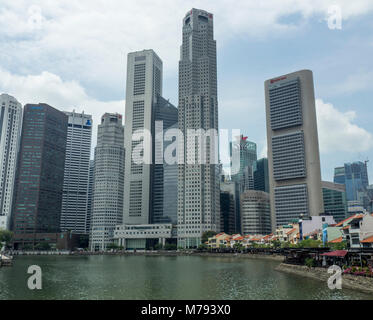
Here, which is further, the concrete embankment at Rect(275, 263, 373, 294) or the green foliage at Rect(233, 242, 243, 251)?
the green foliage at Rect(233, 242, 243, 251)

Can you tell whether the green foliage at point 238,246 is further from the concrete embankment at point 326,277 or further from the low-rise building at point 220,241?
the concrete embankment at point 326,277

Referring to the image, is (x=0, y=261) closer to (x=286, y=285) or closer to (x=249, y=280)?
(x=249, y=280)

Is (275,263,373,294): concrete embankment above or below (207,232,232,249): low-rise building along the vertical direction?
below

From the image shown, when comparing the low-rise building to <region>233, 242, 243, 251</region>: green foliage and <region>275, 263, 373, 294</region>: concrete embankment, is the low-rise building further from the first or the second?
<region>275, 263, 373, 294</region>: concrete embankment

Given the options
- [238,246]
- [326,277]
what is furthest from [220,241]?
[326,277]

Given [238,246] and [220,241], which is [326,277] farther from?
[220,241]

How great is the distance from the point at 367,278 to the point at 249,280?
2050 cm

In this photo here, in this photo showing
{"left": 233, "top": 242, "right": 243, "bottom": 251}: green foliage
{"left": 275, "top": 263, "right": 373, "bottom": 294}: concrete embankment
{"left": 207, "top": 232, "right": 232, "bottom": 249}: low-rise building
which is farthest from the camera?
{"left": 207, "top": 232, "right": 232, "bottom": 249}: low-rise building

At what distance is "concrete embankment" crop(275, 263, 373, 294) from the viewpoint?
50.3m

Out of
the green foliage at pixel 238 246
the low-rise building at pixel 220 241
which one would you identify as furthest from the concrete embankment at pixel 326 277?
the low-rise building at pixel 220 241

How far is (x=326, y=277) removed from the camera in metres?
63.3

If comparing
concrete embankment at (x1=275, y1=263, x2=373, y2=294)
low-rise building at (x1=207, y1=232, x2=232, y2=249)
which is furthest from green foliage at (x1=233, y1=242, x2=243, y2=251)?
concrete embankment at (x1=275, y1=263, x2=373, y2=294)
